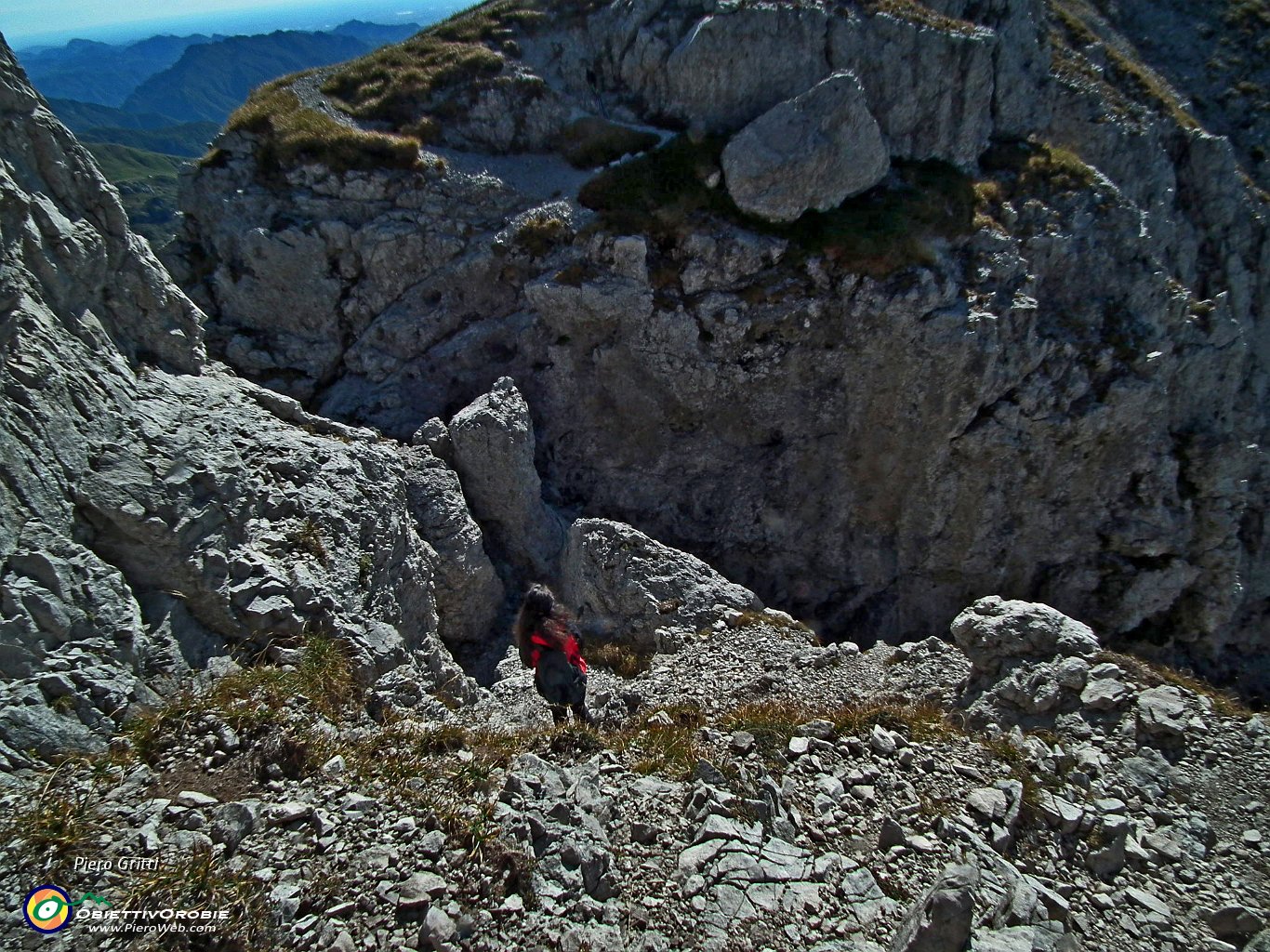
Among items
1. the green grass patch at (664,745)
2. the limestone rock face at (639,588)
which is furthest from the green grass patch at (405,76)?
the green grass patch at (664,745)

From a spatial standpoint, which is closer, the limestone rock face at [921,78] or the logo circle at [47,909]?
the logo circle at [47,909]

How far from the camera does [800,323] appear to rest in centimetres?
2059

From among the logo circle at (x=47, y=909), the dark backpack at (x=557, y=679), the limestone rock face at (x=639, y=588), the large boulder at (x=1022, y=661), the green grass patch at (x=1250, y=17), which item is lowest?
the limestone rock face at (x=639, y=588)

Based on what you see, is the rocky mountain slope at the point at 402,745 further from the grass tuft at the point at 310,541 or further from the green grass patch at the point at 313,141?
the green grass patch at the point at 313,141

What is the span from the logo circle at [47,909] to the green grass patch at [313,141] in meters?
20.6

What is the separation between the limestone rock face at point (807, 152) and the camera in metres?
20.4

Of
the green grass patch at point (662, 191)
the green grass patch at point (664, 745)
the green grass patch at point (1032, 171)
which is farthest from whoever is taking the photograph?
the green grass patch at point (1032, 171)

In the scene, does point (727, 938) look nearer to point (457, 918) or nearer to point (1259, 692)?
point (457, 918)

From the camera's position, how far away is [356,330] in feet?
69.3

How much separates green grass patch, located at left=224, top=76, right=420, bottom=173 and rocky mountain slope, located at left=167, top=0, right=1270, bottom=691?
0.10 m

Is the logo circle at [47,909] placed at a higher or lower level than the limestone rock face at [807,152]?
lower

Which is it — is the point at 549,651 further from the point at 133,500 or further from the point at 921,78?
the point at 921,78

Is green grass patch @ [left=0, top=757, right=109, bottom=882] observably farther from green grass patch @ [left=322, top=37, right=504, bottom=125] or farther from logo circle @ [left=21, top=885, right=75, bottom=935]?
green grass patch @ [left=322, top=37, right=504, bottom=125]

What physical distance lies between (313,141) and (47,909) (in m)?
21.6
